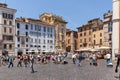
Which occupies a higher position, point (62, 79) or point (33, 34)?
point (33, 34)

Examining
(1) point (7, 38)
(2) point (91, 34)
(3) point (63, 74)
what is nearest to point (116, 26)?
(3) point (63, 74)

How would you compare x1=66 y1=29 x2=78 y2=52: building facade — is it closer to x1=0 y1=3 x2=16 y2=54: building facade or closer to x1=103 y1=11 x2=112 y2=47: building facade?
x1=103 y1=11 x2=112 y2=47: building facade

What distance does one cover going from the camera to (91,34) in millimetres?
84250

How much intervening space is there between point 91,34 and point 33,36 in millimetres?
18252

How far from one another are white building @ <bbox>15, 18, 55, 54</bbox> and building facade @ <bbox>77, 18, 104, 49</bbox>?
10.6 metres

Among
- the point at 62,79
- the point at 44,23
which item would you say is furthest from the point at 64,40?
Result: the point at 62,79

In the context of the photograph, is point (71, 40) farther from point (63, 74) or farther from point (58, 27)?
point (63, 74)

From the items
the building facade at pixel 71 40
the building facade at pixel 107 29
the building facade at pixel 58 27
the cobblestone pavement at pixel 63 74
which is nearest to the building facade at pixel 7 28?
the building facade at pixel 58 27

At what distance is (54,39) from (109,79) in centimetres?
6987

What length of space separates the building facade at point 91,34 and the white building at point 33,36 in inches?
419

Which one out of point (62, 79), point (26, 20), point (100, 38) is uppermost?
point (26, 20)

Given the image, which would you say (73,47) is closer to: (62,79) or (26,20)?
(26,20)

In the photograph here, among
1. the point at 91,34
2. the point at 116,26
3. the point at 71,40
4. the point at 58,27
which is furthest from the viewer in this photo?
the point at 71,40

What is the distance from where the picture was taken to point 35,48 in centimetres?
7762
